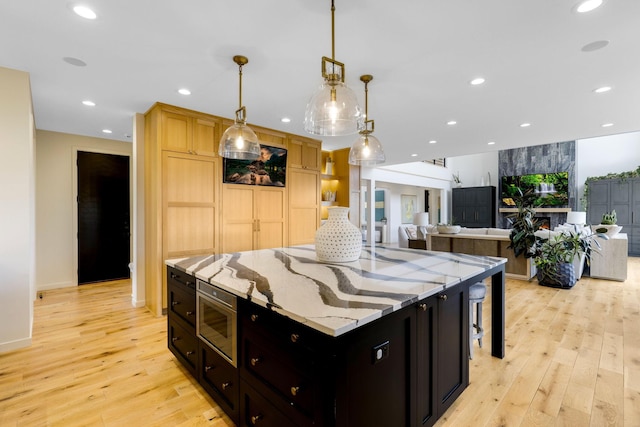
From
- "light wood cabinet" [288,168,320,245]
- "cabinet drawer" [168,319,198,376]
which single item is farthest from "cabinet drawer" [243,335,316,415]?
"light wood cabinet" [288,168,320,245]

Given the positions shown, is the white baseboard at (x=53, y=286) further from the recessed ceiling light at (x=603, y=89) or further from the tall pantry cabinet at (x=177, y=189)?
the recessed ceiling light at (x=603, y=89)

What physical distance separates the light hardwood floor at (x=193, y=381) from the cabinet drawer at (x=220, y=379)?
153 millimetres

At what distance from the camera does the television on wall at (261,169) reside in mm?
4055

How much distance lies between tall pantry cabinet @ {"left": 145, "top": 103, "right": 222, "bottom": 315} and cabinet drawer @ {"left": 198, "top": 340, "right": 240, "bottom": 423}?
1.92 metres

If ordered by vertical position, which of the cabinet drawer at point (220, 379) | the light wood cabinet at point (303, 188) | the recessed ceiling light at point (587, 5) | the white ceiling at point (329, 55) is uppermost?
the white ceiling at point (329, 55)

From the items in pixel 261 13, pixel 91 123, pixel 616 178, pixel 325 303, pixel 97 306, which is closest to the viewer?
pixel 325 303

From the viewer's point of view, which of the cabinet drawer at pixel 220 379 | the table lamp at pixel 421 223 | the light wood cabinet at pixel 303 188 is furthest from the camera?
the table lamp at pixel 421 223

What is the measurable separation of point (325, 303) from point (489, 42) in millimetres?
2303

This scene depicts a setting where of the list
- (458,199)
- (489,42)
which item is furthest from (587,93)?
(458,199)

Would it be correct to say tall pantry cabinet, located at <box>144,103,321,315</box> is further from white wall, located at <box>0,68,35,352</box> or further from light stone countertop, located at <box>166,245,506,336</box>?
light stone countertop, located at <box>166,245,506,336</box>

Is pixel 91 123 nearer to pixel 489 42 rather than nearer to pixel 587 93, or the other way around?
pixel 489 42

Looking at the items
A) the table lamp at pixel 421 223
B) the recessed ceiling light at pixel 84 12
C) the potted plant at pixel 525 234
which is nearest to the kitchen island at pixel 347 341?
the recessed ceiling light at pixel 84 12

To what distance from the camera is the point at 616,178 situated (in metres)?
8.19

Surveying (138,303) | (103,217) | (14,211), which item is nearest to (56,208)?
(103,217)
